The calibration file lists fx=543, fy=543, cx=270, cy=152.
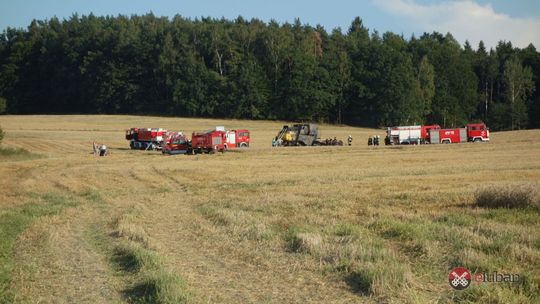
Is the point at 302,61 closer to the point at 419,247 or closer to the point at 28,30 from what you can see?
the point at 28,30

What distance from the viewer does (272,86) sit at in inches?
4122

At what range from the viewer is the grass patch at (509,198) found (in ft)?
44.3

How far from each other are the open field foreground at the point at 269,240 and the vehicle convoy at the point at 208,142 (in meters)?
22.6

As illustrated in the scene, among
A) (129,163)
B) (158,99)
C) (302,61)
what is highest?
(302,61)

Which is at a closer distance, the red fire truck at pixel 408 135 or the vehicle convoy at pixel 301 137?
the vehicle convoy at pixel 301 137

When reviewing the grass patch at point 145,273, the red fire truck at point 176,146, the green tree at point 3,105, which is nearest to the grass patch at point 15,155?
the red fire truck at point 176,146

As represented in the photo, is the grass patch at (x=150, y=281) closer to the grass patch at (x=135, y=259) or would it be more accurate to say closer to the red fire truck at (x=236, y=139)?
the grass patch at (x=135, y=259)

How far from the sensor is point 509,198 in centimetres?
1407

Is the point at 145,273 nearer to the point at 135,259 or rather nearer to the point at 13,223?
the point at 135,259

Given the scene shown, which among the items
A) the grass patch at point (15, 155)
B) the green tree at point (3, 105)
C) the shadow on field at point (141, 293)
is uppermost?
the green tree at point (3, 105)

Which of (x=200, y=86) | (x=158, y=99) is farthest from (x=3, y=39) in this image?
(x=200, y=86)

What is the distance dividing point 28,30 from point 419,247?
138971 millimetres

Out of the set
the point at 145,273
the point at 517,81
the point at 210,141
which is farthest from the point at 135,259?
the point at 517,81

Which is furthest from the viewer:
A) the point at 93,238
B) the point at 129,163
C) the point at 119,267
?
the point at 129,163
